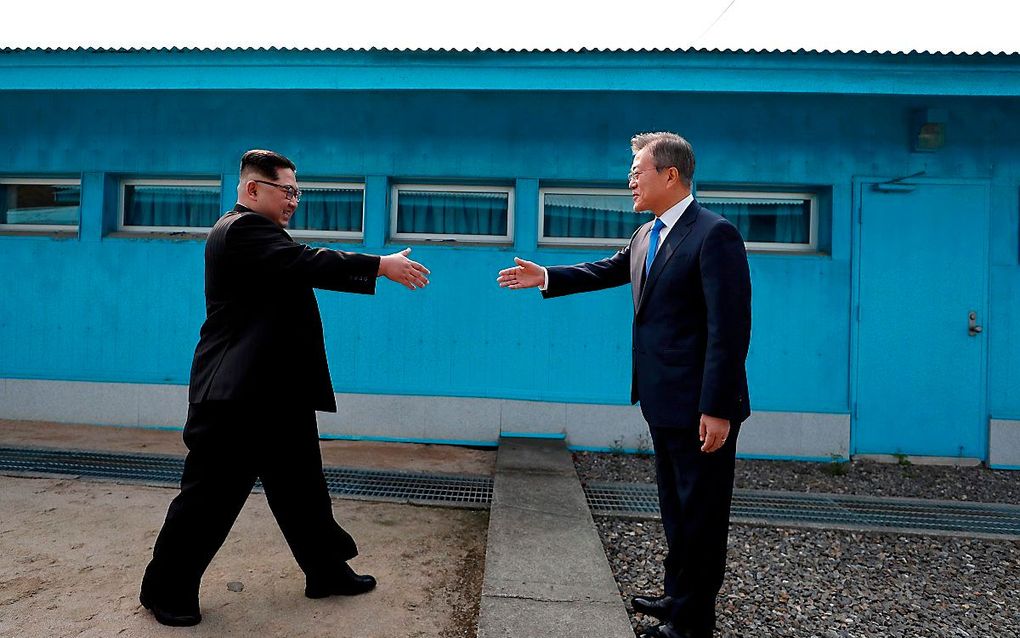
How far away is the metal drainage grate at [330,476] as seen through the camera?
4.07 m

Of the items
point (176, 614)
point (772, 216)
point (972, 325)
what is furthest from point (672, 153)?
point (972, 325)

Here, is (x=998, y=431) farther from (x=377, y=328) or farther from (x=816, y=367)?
(x=377, y=328)

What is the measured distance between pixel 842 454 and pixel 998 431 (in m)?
1.25

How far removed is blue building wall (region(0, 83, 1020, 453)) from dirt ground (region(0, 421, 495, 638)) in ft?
6.13

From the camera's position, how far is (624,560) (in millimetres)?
3234

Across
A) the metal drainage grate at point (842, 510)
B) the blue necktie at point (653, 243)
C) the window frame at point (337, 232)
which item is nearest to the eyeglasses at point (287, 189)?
the blue necktie at point (653, 243)

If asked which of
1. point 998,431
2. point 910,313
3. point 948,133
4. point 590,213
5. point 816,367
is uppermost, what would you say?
point 948,133

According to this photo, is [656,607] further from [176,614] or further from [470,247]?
[470,247]

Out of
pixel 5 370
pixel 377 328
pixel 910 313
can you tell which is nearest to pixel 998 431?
pixel 910 313

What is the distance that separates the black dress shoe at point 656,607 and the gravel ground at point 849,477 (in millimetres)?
1924

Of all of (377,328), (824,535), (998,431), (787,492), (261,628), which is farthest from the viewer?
(377,328)

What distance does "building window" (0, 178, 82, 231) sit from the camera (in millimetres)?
5906

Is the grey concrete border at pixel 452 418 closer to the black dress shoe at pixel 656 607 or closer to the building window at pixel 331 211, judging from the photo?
the building window at pixel 331 211

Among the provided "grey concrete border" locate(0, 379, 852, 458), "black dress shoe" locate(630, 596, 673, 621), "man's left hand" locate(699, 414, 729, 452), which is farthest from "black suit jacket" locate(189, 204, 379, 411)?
"grey concrete border" locate(0, 379, 852, 458)
